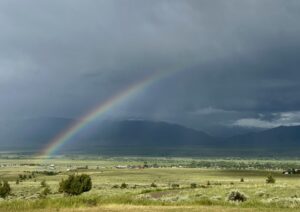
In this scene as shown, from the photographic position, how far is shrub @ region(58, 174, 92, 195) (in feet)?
252

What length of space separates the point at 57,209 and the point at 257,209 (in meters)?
11.3

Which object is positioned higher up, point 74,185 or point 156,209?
point 156,209

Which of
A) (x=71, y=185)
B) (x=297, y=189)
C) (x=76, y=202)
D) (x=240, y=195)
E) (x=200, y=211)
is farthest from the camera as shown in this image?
(x=71, y=185)

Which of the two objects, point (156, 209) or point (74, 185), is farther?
point (74, 185)

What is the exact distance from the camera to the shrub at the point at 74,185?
7677 cm

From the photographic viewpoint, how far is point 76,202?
2953 centimetres

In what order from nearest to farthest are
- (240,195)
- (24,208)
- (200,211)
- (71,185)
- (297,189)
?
(200,211) < (24,208) < (240,195) < (297,189) < (71,185)

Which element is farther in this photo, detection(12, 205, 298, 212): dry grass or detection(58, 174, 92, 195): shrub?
detection(58, 174, 92, 195): shrub

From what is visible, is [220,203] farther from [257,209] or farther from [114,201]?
[114,201]

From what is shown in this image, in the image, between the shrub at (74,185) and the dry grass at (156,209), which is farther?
the shrub at (74,185)

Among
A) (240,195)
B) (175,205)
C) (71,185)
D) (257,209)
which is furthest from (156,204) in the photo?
(71,185)

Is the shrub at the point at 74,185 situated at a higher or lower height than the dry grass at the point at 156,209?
lower

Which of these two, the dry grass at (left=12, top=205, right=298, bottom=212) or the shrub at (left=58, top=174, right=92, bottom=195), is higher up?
the dry grass at (left=12, top=205, right=298, bottom=212)

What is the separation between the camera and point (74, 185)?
257 ft
